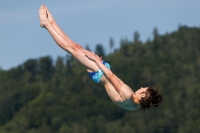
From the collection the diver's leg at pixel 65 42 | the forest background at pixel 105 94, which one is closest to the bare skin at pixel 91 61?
the diver's leg at pixel 65 42

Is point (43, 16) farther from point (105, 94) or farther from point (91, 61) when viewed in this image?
point (105, 94)

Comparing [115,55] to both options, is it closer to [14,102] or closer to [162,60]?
[162,60]

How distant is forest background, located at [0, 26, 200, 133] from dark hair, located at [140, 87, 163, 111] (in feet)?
326

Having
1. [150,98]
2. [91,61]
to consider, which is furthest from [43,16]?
[150,98]

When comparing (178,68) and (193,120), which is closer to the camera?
(193,120)

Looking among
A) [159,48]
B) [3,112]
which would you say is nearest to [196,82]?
[159,48]

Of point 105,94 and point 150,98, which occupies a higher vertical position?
point 105,94

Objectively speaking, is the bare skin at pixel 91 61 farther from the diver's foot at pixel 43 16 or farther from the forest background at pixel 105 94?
the forest background at pixel 105 94

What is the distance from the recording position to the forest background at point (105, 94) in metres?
132

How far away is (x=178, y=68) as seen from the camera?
155125 mm

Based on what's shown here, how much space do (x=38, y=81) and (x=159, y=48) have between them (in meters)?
23.1

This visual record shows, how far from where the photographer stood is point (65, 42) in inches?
778

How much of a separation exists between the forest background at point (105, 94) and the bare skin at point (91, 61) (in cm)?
9851

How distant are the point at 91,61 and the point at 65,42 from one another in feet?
2.37
